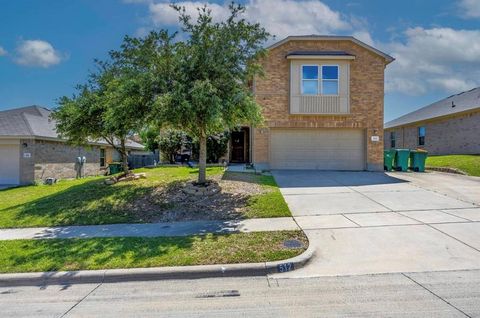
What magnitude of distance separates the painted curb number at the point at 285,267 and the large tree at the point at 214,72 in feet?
14.7

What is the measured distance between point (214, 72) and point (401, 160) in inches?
512

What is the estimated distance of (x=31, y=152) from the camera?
17453 millimetres

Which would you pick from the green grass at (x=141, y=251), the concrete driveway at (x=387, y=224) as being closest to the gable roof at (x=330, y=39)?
the concrete driveway at (x=387, y=224)

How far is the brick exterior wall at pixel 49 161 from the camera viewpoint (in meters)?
17.4

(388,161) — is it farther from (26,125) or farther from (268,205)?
(26,125)

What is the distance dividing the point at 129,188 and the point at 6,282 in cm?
671

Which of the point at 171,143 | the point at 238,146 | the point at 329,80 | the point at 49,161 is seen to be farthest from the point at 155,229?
the point at 49,161

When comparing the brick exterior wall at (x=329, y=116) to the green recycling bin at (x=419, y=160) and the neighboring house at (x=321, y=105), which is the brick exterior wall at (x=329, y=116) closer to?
the neighboring house at (x=321, y=105)

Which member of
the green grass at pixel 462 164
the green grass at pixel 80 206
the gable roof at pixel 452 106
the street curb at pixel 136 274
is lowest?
the street curb at pixel 136 274

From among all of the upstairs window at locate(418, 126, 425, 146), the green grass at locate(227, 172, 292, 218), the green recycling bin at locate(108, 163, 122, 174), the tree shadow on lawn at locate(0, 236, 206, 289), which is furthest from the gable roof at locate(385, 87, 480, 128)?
the green recycling bin at locate(108, 163, 122, 174)

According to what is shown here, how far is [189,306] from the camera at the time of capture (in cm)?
396

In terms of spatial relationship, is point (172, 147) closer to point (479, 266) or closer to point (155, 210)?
point (155, 210)

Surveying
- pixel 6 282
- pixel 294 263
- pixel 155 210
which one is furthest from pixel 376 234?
pixel 6 282

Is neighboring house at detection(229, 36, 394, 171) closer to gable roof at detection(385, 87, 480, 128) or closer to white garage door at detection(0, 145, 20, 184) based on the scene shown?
gable roof at detection(385, 87, 480, 128)
